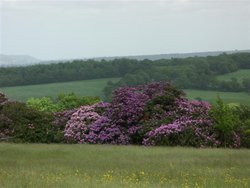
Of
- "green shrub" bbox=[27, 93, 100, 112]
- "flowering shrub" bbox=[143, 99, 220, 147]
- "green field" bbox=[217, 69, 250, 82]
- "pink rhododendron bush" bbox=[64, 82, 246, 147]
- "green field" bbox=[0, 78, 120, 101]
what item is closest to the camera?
"flowering shrub" bbox=[143, 99, 220, 147]

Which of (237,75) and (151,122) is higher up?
(151,122)

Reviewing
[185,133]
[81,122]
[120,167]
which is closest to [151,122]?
[185,133]

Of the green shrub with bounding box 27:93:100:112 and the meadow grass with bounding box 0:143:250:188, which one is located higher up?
the meadow grass with bounding box 0:143:250:188

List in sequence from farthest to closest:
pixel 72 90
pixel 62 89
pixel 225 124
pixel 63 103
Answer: pixel 62 89, pixel 72 90, pixel 63 103, pixel 225 124

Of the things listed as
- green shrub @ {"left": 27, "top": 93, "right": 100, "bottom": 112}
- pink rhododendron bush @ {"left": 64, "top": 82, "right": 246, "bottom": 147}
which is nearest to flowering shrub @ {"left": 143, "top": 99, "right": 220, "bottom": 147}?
pink rhododendron bush @ {"left": 64, "top": 82, "right": 246, "bottom": 147}

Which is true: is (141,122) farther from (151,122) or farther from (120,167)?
(120,167)

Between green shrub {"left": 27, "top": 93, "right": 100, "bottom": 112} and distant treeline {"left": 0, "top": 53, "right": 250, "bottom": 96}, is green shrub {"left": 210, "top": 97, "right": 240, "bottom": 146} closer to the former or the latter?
green shrub {"left": 27, "top": 93, "right": 100, "bottom": 112}

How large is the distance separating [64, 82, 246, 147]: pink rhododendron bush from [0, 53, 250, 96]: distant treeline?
114ft

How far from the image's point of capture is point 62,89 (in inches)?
2547

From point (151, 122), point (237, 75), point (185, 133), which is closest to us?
point (185, 133)

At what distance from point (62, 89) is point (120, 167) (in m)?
52.4

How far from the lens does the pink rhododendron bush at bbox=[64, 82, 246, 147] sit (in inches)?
767

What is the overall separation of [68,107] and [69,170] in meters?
15.4

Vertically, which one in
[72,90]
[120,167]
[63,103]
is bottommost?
[72,90]
